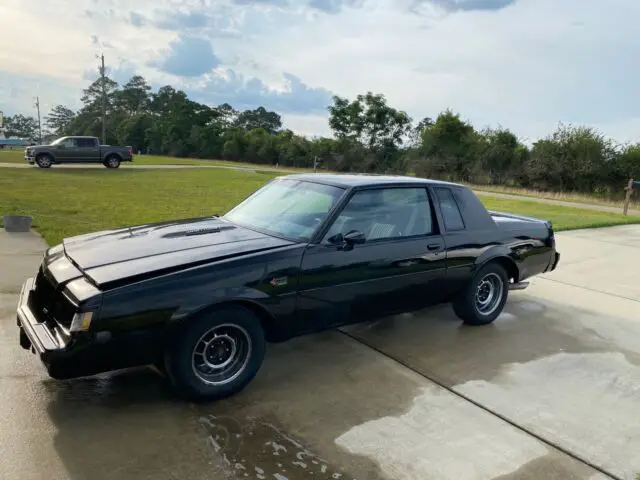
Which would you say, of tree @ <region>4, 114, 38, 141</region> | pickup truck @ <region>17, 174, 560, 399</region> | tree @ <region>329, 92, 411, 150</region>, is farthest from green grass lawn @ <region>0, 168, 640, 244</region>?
tree @ <region>4, 114, 38, 141</region>

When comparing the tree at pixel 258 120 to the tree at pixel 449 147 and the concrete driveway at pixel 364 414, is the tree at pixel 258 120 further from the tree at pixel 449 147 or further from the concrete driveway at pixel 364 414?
the concrete driveway at pixel 364 414

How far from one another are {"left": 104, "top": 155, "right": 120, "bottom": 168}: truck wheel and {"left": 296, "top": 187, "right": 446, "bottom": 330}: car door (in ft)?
82.3

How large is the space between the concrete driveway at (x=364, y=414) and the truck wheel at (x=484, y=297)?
0.19m

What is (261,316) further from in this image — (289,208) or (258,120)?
(258,120)

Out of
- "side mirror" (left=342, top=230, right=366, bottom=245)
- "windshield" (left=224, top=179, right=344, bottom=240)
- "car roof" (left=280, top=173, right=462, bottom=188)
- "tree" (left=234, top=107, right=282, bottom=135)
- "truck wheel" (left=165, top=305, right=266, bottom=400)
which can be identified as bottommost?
"truck wheel" (left=165, top=305, right=266, bottom=400)

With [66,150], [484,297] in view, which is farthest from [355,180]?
[66,150]

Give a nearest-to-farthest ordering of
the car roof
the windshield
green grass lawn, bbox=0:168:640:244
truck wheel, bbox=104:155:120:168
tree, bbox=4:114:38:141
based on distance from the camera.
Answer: the windshield < the car roof < green grass lawn, bbox=0:168:640:244 < truck wheel, bbox=104:155:120:168 < tree, bbox=4:114:38:141

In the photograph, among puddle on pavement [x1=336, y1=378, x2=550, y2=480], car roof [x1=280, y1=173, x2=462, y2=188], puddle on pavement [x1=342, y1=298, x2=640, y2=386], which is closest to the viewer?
puddle on pavement [x1=336, y1=378, x2=550, y2=480]

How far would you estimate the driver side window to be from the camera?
4188 millimetres

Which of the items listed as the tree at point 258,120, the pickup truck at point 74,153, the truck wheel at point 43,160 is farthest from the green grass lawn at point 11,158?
the tree at point 258,120

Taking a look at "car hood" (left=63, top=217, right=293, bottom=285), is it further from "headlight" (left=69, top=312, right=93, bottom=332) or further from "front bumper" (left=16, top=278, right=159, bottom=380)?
"front bumper" (left=16, top=278, right=159, bottom=380)

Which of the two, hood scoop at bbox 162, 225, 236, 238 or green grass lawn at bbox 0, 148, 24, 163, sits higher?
hood scoop at bbox 162, 225, 236, 238

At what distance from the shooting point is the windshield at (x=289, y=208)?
409cm

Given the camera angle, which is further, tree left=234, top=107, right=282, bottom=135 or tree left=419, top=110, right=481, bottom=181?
tree left=234, top=107, right=282, bottom=135
